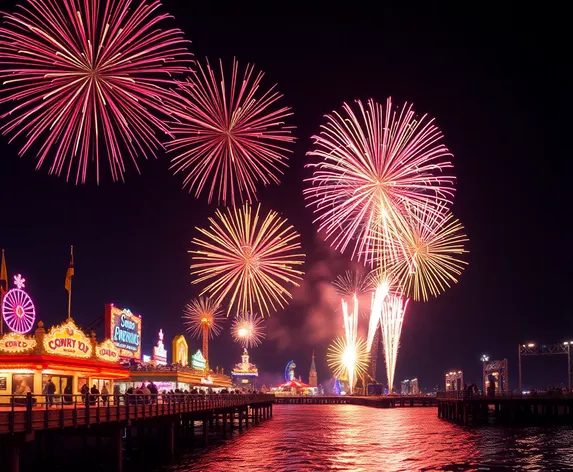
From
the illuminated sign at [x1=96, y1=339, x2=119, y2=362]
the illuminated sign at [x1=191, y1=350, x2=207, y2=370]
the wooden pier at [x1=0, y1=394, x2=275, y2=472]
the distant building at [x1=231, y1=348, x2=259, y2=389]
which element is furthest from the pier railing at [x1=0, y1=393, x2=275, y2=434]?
the distant building at [x1=231, y1=348, x2=259, y2=389]

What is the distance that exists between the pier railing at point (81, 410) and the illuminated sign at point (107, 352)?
8846mm

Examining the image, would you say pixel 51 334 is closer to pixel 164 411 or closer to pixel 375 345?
pixel 164 411

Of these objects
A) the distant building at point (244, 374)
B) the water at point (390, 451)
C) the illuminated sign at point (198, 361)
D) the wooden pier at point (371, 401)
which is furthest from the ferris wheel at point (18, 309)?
the distant building at point (244, 374)

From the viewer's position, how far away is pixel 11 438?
25156 millimetres

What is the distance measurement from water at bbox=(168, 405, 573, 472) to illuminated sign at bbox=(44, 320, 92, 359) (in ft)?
38.5

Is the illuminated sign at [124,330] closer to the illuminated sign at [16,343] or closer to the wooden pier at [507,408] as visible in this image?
the illuminated sign at [16,343]

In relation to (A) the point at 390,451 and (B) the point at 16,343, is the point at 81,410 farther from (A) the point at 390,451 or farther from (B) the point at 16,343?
(A) the point at 390,451

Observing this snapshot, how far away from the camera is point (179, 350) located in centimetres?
9788

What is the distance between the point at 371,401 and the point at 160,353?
55680 mm

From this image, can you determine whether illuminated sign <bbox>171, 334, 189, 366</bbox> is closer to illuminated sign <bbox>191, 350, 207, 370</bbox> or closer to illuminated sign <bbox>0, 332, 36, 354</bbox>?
illuminated sign <bbox>191, 350, 207, 370</bbox>

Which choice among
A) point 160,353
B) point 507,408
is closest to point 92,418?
point 507,408

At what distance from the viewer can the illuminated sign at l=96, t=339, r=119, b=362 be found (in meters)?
59.0

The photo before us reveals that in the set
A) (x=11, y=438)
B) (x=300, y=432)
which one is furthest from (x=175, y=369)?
(x=11, y=438)

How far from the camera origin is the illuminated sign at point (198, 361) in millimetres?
108562
